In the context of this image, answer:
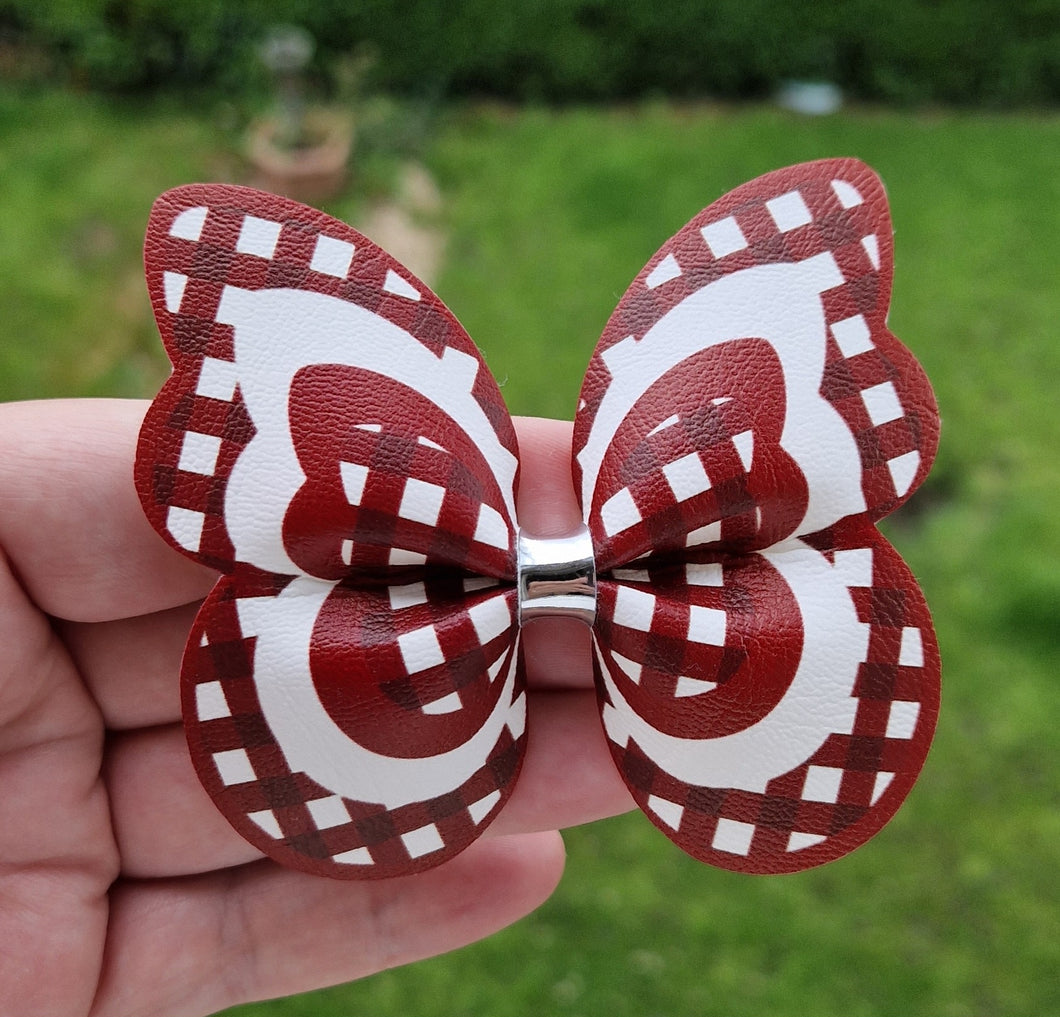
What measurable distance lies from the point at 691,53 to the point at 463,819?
9.51 ft

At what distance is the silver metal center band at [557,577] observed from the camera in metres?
0.85

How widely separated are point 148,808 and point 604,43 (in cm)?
279

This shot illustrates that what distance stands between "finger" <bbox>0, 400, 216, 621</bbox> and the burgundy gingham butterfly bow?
0.20m

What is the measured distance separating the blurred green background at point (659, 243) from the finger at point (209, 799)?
0.57 meters

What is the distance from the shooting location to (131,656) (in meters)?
1.11

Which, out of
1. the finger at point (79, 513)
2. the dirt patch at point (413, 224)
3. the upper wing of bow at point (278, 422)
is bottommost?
the dirt patch at point (413, 224)

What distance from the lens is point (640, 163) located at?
272cm

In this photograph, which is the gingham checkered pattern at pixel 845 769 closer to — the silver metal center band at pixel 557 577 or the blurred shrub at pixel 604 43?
the silver metal center band at pixel 557 577

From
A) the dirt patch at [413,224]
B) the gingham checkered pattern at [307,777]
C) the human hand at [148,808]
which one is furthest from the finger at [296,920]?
the dirt patch at [413,224]

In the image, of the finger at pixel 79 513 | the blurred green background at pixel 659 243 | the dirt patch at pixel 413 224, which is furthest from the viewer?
the dirt patch at pixel 413 224

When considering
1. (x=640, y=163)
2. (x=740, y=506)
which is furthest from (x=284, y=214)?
(x=640, y=163)

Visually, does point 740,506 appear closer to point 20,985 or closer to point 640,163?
point 20,985

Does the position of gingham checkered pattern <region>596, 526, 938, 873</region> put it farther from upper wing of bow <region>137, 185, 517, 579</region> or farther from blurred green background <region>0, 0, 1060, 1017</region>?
blurred green background <region>0, 0, 1060, 1017</region>

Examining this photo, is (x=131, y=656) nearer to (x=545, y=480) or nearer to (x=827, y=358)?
(x=545, y=480)
